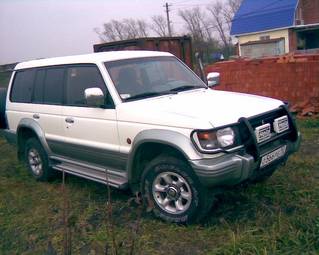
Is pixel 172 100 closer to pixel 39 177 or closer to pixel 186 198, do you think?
pixel 186 198

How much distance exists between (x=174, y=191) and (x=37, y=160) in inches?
111

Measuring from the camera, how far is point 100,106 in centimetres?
419

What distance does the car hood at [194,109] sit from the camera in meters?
Result: 3.43

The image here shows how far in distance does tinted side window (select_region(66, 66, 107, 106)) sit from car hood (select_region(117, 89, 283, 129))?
1.92 ft

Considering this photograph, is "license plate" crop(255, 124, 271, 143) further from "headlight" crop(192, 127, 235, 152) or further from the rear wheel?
the rear wheel

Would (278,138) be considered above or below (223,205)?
above

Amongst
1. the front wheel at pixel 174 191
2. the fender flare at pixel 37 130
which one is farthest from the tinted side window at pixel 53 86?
the front wheel at pixel 174 191

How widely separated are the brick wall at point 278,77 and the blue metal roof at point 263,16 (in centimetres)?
2455

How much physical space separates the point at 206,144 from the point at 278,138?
3.23ft

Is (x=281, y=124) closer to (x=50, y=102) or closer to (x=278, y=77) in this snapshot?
(x=50, y=102)

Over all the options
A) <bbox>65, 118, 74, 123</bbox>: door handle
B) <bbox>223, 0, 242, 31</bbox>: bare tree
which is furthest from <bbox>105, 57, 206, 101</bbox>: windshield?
<bbox>223, 0, 242, 31</bbox>: bare tree

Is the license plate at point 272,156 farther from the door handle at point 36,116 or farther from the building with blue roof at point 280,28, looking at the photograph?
the building with blue roof at point 280,28

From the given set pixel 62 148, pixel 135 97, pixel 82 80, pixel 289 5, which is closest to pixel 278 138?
pixel 135 97

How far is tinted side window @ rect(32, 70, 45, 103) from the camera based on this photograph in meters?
5.27
